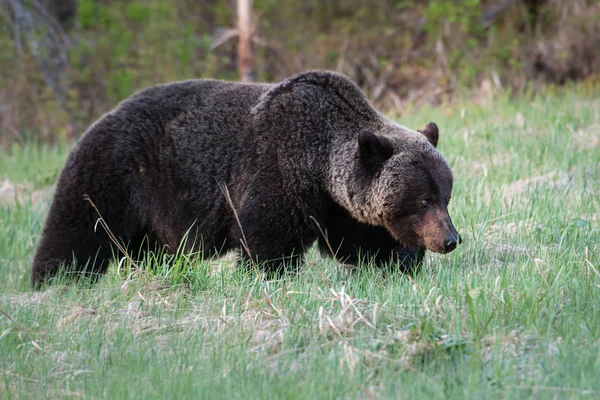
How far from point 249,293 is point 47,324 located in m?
1.42

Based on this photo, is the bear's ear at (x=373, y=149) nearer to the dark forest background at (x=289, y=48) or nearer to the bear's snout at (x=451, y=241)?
the bear's snout at (x=451, y=241)

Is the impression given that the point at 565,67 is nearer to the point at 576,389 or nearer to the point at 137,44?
the point at 137,44

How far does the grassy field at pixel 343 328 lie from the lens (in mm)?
4168

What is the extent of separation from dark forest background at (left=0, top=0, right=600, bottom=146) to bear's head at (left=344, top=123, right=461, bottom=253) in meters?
9.84

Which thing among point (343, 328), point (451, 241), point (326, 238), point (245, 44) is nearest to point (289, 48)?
point (245, 44)

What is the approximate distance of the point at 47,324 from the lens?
18.3 ft

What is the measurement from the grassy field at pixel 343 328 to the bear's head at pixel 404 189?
1.07ft

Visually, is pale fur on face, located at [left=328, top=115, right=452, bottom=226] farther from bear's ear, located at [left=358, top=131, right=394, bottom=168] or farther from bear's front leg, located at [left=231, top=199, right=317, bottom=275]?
bear's front leg, located at [left=231, top=199, right=317, bottom=275]

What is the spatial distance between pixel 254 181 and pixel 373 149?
973mm

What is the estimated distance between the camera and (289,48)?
1920cm

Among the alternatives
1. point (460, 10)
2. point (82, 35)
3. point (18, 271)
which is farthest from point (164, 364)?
point (82, 35)

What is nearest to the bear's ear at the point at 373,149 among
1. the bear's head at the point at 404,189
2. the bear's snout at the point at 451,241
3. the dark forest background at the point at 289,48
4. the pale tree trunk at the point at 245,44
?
the bear's head at the point at 404,189

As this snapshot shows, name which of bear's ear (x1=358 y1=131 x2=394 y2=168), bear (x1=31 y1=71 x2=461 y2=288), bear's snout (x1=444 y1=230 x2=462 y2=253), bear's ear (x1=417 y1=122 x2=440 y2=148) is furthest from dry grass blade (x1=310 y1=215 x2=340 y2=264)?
bear's ear (x1=417 y1=122 x2=440 y2=148)

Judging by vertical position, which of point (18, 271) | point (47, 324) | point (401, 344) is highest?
point (401, 344)
